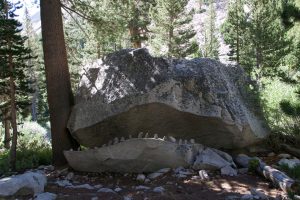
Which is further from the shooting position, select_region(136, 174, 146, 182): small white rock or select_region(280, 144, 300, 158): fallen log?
select_region(280, 144, 300, 158): fallen log

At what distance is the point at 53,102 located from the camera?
830 cm

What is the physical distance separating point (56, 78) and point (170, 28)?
2094 centimetres

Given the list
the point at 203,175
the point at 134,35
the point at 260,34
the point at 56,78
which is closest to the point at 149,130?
the point at 203,175

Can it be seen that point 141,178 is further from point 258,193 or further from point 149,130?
point 258,193

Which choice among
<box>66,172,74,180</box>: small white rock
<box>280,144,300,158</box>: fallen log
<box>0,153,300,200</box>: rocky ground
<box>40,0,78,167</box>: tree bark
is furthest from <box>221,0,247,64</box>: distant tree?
<box>66,172,74,180</box>: small white rock

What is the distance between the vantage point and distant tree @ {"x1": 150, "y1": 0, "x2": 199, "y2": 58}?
26812 millimetres

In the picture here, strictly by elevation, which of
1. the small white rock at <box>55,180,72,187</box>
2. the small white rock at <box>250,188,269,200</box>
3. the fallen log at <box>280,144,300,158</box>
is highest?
the fallen log at <box>280,144,300,158</box>

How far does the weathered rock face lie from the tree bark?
31cm

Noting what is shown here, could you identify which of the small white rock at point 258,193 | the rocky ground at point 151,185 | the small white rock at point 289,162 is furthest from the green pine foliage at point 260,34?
the small white rock at point 258,193

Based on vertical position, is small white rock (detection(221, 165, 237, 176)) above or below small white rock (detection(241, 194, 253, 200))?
above

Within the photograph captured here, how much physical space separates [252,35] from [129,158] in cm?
2279

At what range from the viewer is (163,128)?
793cm

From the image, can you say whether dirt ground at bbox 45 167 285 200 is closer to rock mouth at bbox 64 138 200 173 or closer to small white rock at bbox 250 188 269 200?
small white rock at bbox 250 188 269 200

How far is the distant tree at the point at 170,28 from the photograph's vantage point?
26812mm
